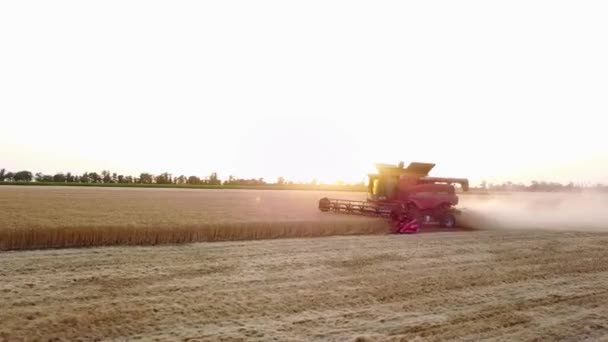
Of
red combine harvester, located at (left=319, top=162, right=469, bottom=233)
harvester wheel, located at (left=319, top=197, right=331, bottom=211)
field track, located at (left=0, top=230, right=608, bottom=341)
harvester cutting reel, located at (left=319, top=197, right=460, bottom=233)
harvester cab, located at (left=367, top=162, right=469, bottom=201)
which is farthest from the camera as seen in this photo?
harvester wheel, located at (left=319, top=197, right=331, bottom=211)

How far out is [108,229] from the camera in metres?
12.9

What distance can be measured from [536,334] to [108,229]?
407 inches

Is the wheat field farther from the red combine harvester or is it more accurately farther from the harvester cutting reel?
the red combine harvester

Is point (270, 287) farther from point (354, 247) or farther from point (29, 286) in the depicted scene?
point (354, 247)

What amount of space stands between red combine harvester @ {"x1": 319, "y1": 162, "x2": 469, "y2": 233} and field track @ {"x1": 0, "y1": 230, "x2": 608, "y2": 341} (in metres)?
7.14

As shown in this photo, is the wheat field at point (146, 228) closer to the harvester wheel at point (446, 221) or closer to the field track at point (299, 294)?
the field track at point (299, 294)

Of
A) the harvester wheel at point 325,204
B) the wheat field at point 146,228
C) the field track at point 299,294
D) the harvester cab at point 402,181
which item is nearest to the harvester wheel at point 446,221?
A: the harvester cab at point 402,181

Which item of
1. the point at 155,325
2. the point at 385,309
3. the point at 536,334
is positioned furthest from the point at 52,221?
the point at 536,334

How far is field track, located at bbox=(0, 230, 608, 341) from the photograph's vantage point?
6.19 m

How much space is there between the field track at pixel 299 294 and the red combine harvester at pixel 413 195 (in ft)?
23.4

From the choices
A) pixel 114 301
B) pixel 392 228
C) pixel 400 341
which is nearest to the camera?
pixel 400 341

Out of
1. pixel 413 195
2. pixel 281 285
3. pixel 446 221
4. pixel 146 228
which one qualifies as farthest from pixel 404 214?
pixel 281 285

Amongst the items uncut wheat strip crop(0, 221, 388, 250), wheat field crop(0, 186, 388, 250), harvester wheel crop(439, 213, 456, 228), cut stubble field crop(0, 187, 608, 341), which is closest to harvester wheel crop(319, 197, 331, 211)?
wheat field crop(0, 186, 388, 250)

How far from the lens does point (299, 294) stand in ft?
25.7
